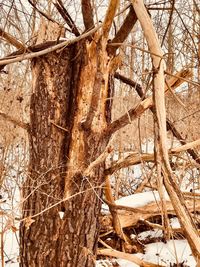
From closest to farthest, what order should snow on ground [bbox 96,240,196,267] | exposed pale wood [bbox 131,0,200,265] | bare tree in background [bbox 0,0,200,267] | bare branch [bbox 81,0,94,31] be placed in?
exposed pale wood [bbox 131,0,200,265] < bare branch [bbox 81,0,94,31] < bare tree in background [bbox 0,0,200,267] < snow on ground [bbox 96,240,196,267]

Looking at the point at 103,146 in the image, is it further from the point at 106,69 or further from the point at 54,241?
the point at 54,241

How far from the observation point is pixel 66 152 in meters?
2.07

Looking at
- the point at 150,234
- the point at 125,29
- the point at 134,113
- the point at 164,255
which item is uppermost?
the point at 125,29

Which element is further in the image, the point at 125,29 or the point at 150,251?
the point at 150,251

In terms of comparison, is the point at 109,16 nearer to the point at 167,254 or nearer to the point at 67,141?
the point at 67,141

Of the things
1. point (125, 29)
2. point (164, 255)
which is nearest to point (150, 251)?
point (164, 255)

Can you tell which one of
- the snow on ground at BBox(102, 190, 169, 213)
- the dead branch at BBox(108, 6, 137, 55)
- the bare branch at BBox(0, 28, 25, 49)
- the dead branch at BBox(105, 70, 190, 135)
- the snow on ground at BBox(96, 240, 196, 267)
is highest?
the bare branch at BBox(0, 28, 25, 49)

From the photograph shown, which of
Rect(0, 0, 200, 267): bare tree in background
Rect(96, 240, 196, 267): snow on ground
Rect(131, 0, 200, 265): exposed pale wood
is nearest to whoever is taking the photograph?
Rect(131, 0, 200, 265): exposed pale wood

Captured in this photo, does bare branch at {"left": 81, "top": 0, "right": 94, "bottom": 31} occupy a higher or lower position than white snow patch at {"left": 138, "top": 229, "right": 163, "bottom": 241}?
higher

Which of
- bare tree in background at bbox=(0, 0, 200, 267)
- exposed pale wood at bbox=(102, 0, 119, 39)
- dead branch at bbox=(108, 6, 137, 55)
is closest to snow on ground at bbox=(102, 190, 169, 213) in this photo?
bare tree in background at bbox=(0, 0, 200, 267)

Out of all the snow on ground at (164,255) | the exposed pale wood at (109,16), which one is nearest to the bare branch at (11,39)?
the exposed pale wood at (109,16)

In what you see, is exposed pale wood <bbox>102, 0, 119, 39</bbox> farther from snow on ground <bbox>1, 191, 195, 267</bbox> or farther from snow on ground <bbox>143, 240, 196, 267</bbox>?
snow on ground <bbox>143, 240, 196, 267</bbox>

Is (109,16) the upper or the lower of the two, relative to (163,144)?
upper

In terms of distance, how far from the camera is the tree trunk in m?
2.03
